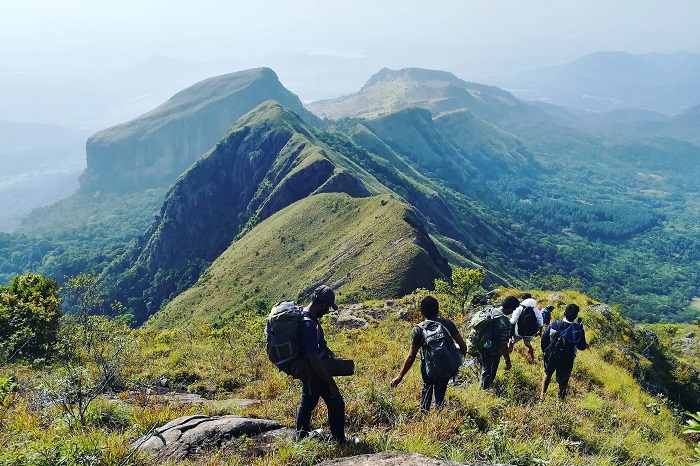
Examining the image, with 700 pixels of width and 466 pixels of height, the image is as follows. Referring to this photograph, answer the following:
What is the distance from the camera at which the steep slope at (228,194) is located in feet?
400

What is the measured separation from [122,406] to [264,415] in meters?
2.98

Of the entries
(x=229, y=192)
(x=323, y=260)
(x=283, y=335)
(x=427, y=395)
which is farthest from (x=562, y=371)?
(x=229, y=192)

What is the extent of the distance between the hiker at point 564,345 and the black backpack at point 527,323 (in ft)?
4.50

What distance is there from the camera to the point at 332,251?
255 feet

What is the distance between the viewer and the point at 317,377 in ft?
20.9

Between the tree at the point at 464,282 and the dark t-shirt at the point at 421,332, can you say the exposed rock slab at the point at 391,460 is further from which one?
the tree at the point at 464,282

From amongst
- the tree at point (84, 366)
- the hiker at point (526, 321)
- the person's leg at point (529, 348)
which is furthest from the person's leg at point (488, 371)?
the tree at point (84, 366)

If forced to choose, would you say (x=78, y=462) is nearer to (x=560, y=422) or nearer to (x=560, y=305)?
(x=560, y=422)

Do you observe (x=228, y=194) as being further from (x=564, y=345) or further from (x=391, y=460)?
(x=391, y=460)

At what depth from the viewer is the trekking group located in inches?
242

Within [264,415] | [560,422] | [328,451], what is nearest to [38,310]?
[264,415]

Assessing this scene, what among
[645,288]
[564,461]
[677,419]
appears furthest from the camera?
[645,288]

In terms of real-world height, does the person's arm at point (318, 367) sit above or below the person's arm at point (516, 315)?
above

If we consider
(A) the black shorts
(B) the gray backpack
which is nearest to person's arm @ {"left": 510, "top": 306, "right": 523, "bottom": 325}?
(A) the black shorts
